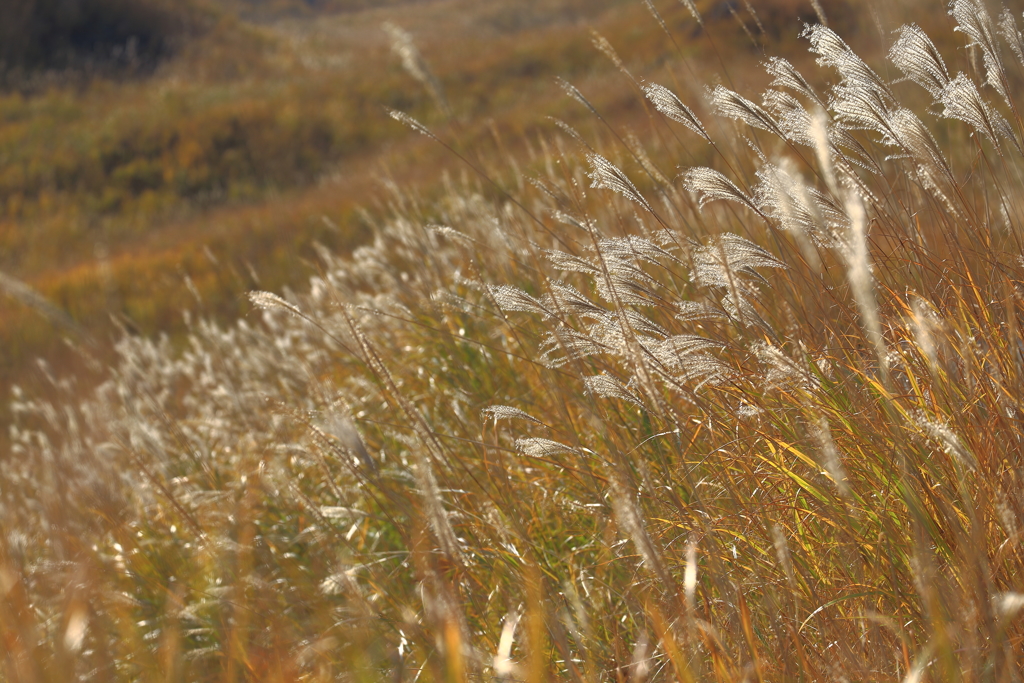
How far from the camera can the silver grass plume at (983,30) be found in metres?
1.48

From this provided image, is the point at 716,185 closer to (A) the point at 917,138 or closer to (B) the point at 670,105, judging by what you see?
(B) the point at 670,105

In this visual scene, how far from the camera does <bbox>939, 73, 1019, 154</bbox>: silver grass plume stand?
4.64 ft

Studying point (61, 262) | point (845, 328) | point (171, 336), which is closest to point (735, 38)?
point (171, 336)

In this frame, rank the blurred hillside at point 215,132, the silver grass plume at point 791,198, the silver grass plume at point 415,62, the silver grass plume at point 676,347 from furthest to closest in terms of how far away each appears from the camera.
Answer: the blurred hillside at point 215,132, the silver grass plume at point 415,62, the silver grass plume at point 676,347, the silver grass plume at point 791,198

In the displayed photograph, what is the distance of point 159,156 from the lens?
16.0 m

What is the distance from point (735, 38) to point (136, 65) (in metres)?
19.9

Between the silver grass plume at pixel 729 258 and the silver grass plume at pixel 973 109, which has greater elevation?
the silver grass plume at pixel 973 109

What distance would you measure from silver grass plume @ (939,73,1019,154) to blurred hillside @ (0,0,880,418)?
0.68 meters

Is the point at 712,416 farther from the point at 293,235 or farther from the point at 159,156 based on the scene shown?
the point at 159,156

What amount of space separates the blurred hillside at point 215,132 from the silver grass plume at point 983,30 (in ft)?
2.12

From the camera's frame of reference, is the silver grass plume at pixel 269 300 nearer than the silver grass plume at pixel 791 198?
No

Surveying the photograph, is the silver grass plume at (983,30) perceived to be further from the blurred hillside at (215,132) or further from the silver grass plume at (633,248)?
the silver grass plume at (633,248)

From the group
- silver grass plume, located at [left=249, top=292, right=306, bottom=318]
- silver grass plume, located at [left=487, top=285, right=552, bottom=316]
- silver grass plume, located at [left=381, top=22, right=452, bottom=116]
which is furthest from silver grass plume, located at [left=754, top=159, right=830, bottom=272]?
silver grass plume, located at [left=381, top=22, right=452, bottom=116]

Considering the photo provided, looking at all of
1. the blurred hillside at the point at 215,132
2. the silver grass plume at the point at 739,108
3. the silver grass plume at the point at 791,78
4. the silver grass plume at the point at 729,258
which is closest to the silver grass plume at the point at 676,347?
the silver grass plume at the point at 729,258
